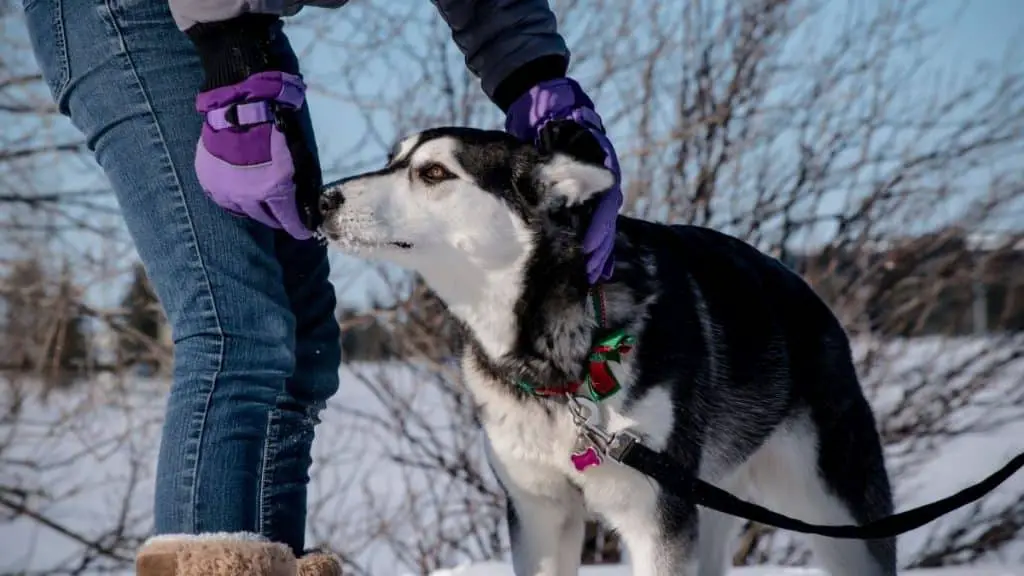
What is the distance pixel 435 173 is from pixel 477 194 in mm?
100

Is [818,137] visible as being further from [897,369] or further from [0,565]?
[0,565]

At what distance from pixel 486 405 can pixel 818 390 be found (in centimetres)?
99

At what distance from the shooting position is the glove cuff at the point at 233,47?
151 cm

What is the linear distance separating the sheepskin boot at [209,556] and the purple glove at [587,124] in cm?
89

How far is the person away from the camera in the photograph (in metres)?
1.52

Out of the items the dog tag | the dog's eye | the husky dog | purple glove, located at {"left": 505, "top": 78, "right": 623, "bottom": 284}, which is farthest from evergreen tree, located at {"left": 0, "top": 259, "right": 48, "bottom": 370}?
the dog tag

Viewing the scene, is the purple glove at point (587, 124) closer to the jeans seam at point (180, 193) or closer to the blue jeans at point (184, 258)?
the blue jeans at point (184, 258)

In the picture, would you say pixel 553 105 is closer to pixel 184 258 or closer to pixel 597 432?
pixel 597 432

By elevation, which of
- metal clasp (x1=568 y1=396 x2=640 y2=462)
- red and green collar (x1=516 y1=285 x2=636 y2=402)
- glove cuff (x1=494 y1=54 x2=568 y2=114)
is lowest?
metal clasp (x1=568 y1=396 x2=640 y2=462)

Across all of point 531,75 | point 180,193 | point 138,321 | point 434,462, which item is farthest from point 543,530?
point 138,321

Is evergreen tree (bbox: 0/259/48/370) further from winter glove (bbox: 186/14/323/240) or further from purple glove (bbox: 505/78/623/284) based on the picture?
winter glove (bbox: 186/14/323/240)

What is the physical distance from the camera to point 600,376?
6.68 ft

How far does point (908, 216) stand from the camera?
5109 millimetres

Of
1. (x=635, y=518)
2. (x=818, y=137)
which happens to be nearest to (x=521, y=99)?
(x=635, y=518)
